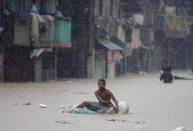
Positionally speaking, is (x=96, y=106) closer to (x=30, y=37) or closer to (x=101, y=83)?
(x=101, y=83)

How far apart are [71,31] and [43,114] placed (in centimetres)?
2682

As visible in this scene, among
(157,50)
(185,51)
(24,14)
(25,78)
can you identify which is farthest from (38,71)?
(185,51)

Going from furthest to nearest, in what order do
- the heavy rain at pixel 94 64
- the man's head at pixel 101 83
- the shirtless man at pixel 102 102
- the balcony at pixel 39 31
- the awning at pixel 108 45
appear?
the awning at pixel 108 45 < the balcony at pixel 39 31 < the shirtless man at pixel 102 102 < the man's head at pixel 101 83 < the heavy rain at pixel 94 64

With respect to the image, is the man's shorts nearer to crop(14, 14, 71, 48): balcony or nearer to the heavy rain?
the heavy rain

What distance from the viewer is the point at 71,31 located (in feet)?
140

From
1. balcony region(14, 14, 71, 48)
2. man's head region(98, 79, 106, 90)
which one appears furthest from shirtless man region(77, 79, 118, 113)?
balcony region(14, 14, 71, 48)

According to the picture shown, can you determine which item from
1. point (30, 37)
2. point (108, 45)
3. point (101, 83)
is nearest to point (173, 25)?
point (108, 45)

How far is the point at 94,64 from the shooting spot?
43531 mm

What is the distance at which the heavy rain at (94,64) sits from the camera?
15.7 meters

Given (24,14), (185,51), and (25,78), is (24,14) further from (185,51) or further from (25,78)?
Answer: (185,51)

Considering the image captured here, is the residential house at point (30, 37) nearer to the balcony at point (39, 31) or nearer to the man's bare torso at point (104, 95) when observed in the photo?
the balcony at point (39, 31)

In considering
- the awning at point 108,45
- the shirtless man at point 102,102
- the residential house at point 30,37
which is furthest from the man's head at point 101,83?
the awning at point 108,45

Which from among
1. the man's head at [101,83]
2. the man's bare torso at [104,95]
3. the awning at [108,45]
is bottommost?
the awning at [108,45]

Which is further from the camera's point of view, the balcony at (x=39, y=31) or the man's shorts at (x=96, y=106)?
the balcony at (x=39, y=31)
